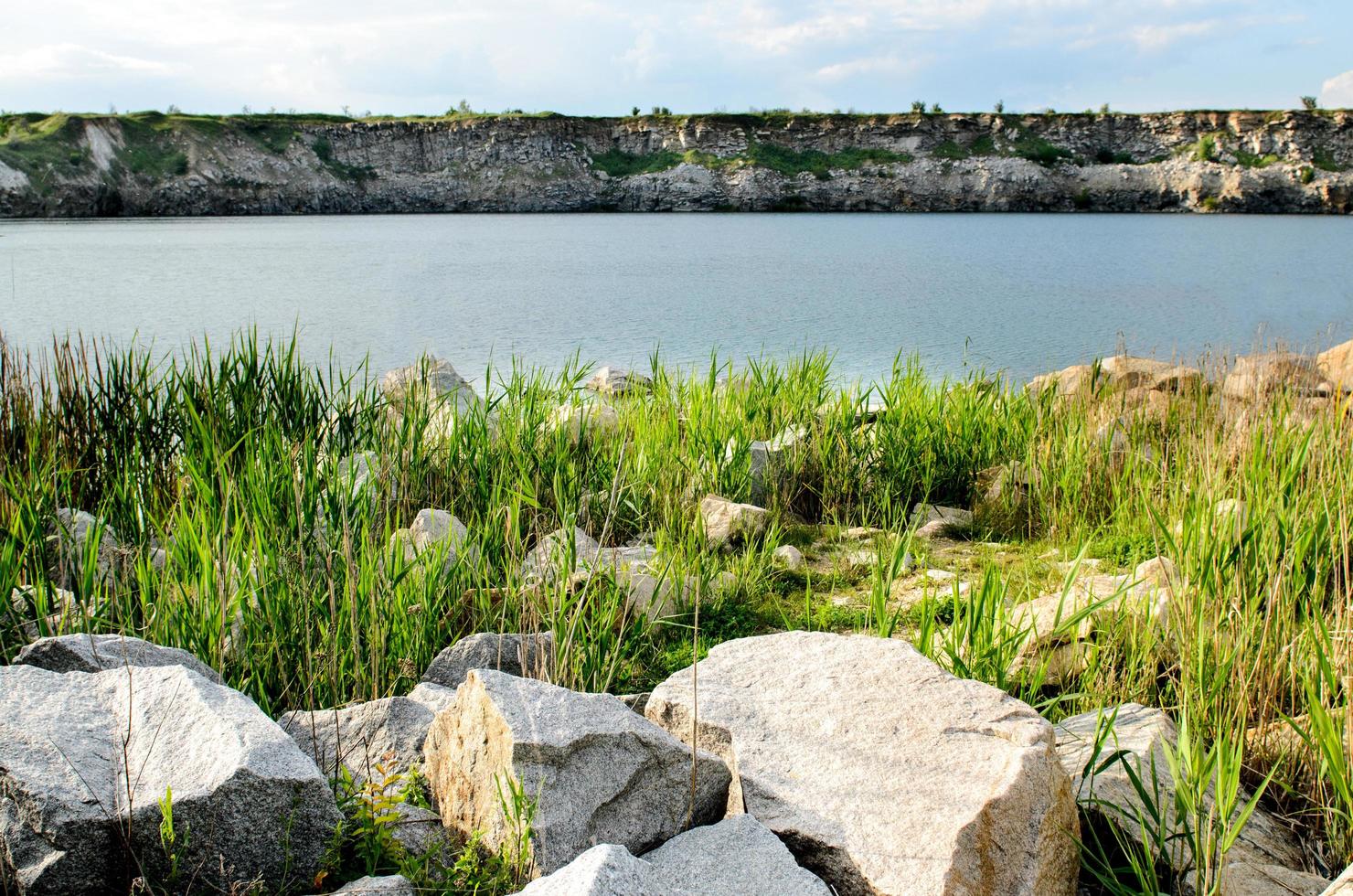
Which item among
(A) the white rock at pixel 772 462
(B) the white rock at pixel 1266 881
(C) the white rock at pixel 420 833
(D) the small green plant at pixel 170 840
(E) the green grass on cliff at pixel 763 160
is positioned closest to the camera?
(D) the small green plant at pixel 170 840

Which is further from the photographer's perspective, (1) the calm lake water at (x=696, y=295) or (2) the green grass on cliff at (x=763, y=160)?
(2) the green grass on cliff at (x=763, y=160)

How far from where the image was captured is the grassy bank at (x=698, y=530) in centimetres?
274

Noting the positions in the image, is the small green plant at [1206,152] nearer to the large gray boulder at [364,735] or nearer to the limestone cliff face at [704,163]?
the limestone cliff face at [704,163]

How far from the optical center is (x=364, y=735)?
230cm

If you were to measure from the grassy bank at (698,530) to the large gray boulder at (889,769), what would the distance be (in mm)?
274

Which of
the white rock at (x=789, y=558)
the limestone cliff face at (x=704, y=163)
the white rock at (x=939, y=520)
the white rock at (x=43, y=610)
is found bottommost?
the white rock at (x=939, y=520)

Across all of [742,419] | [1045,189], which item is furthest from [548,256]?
[1045,189]

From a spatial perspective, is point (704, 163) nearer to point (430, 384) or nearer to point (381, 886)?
point (430, 384)

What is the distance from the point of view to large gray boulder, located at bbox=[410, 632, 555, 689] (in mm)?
2881

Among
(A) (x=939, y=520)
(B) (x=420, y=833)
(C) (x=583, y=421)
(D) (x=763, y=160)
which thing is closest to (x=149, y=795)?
(B) (x=420, y=833)

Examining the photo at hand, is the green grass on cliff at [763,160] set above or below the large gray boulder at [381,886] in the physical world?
above

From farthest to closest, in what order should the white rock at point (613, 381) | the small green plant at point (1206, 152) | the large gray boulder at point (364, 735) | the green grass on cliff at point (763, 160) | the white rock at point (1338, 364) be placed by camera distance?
the green grass on cliff at point (763, 160), the small green plant at point (1206, 152), the white rock at point (613, 381), the white rock at point (1338, 364), the large gray boulder at point (364, 735)

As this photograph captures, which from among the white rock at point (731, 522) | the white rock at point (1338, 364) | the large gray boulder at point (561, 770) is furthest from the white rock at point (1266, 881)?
the white rock at point (1338, 364)

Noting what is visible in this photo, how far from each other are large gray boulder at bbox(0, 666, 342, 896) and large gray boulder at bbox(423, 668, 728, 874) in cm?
28
